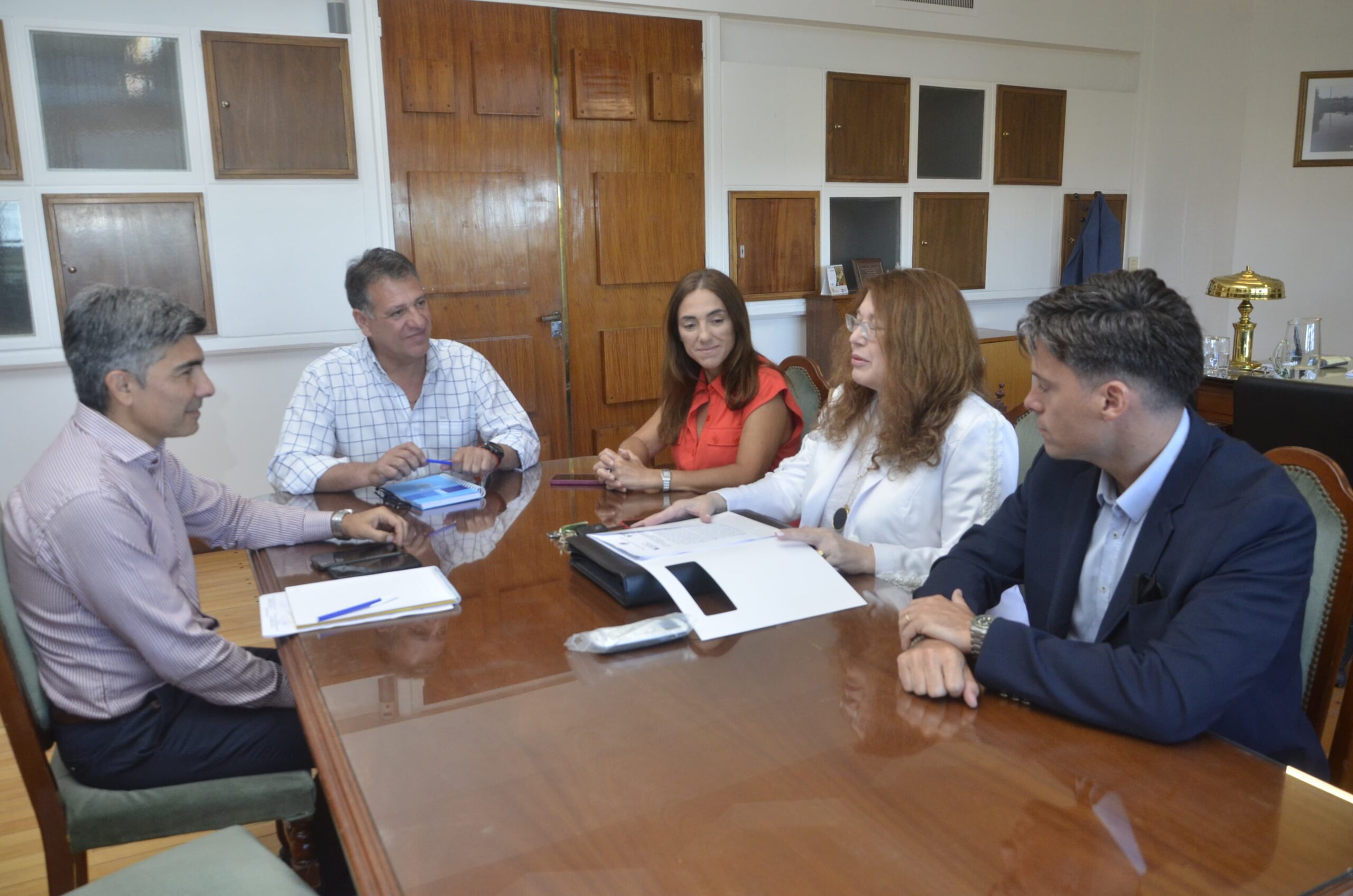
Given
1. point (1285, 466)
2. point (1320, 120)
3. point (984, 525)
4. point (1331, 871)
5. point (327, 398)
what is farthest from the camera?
point (1320, 120)

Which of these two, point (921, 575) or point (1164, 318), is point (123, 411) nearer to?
point (921, 575)

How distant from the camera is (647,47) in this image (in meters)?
4.63

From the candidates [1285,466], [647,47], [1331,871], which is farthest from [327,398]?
[647,47]

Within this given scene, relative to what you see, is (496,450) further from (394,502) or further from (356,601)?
(356,601)

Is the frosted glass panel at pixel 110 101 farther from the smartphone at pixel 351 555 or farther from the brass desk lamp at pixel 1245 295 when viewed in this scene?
the brass desk lamp at pixel 1245 295

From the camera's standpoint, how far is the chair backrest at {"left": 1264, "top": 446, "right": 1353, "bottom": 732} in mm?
1313

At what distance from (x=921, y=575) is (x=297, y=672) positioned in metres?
1.00

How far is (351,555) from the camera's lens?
5.96 ft

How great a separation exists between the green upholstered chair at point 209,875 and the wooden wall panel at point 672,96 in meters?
4.01

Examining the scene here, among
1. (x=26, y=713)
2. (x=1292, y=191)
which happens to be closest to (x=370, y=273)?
(x=26, y=713)

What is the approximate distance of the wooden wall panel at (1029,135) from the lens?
569 cm

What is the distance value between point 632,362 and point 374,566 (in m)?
3.20

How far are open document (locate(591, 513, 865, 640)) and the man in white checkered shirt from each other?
37.8 inches

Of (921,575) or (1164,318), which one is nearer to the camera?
(1164,318)
